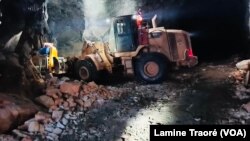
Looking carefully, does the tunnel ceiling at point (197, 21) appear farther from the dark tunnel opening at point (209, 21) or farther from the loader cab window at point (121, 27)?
the loader cab window at point (121, 27)

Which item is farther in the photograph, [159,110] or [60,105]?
[60,105]

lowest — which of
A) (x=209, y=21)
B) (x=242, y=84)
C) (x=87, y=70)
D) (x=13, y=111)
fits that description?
(x=13, y=111)

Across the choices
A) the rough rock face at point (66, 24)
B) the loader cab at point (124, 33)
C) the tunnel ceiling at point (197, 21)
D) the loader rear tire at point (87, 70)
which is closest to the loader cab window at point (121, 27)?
the loader cab at point (124, 33)

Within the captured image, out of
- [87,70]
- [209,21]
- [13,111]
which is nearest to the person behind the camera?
[13,111]

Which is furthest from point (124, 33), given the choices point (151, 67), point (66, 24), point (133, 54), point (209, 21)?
point (66, 24)

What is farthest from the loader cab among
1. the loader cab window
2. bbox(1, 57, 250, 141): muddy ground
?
bbox(1, 57, 250, 141): muddy ground

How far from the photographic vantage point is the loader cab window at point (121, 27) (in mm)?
9461

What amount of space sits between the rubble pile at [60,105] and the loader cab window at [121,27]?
2.15 metres

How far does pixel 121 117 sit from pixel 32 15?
338 inches

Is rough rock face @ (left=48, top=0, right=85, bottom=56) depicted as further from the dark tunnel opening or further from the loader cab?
the loader cab

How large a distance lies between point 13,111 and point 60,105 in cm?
124

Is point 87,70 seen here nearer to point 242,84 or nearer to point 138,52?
point 138,52

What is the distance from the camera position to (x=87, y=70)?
386 inches

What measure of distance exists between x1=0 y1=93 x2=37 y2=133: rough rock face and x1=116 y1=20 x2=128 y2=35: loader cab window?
3.79 meters
